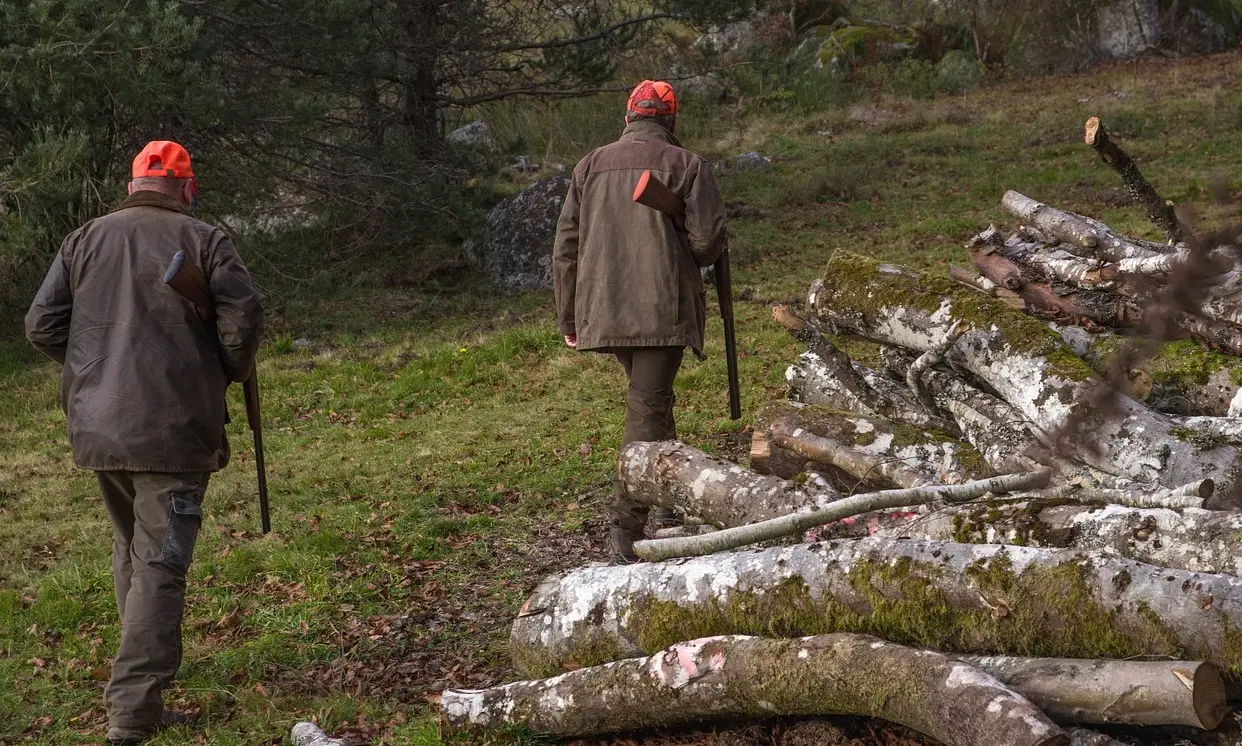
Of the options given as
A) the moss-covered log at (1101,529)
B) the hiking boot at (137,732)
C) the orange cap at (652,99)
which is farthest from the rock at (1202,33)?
the hiking boot at (137,732)

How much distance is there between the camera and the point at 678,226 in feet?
18.4

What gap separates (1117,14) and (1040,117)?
8209 millimetres

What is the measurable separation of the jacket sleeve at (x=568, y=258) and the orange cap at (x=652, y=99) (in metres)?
0.42

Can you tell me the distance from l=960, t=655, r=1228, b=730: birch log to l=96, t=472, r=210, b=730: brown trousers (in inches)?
116

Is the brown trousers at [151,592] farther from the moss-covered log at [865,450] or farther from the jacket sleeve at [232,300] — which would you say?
the moss-covered log at [865,450]

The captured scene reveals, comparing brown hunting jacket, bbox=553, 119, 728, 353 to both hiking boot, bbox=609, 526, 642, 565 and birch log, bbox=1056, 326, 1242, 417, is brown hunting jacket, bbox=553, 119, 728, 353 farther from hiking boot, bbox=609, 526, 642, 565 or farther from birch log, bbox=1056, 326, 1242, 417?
birch log, bbox=1056, 326, 1242, 417

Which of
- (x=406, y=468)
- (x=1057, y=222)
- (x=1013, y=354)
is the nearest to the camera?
(x=1013, y=354)

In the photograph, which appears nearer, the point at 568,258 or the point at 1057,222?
the point at 568,258

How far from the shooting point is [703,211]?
5457mm

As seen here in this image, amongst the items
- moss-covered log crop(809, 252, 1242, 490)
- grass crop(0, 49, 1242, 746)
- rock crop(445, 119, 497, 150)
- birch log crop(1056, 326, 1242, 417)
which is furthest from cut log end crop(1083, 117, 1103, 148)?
rock crop(445, 119, 497, 150)

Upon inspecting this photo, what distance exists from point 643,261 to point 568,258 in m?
0.49

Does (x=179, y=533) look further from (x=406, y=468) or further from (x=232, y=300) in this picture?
(x=406, y=468)

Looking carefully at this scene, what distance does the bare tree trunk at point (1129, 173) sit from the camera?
18.4ft

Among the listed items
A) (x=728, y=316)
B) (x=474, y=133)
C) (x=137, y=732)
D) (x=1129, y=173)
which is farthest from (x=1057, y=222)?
(x=474, y=133)
